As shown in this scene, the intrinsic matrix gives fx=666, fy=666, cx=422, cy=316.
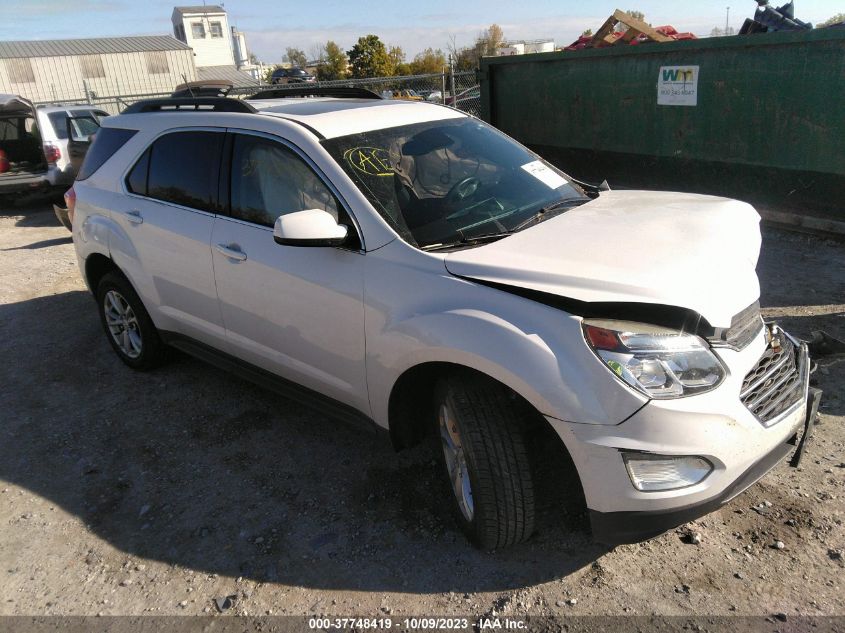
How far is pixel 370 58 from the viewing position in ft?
126

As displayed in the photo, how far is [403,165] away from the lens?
10.9 ft

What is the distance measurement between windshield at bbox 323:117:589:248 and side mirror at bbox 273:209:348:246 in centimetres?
24

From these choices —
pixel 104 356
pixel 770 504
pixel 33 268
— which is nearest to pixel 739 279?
pixel 770 504

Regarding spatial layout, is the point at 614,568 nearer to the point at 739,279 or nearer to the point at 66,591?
the point at 739,279

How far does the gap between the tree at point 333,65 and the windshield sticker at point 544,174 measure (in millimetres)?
40229

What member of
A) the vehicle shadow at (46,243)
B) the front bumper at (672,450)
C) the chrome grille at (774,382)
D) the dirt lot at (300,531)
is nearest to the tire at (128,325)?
the dirt lot at (300,531)

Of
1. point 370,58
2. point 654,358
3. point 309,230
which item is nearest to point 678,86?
point 309,230

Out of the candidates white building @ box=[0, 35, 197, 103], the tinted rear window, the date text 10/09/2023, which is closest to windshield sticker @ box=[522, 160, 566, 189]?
the date text 10/09/2023

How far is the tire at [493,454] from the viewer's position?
259 cm

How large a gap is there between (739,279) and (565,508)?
129 cm

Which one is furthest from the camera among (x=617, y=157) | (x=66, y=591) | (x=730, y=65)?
(x=617, y=157)

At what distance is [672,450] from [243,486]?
7.32 feet

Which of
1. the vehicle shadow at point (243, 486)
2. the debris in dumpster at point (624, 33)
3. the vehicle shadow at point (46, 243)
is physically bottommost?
Answer: the vehicle shadow at point (46, 243)

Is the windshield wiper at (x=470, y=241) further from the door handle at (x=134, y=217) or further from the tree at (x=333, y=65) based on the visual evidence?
the tree at (x=333, y=65)
